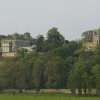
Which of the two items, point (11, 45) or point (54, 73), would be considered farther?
point (11, 45)

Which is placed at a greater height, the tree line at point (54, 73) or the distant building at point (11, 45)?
the distant building at point (11, 45)

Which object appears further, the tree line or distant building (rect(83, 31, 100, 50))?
distant building (rect(83, 31, 100, 50))

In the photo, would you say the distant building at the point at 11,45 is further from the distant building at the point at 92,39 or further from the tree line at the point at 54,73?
the tree line at the point at 54,73

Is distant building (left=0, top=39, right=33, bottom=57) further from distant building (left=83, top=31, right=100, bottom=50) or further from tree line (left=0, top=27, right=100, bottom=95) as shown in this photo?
tree line (left=0, top=27, right=100, bottom=95)

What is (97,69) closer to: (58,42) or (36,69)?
(36,69)

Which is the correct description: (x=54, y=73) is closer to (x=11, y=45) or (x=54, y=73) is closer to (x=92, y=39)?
(x=92, y=39)

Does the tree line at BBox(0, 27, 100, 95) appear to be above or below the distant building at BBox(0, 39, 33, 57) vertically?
below

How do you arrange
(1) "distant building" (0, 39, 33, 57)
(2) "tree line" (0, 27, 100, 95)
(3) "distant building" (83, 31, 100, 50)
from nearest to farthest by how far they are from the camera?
(2) "tree line" (0, 27, 100, 95) < (3) "distant building" (83, 31, 100, 50) < (1) "distant building" (0, 39, 33, 57)

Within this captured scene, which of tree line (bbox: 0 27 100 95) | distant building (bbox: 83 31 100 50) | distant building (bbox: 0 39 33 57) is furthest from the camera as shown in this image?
distant building (bbox: 0 39 33 57)

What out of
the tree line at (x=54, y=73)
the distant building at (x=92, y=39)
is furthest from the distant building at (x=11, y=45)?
the tree line at (x=54, y=73)

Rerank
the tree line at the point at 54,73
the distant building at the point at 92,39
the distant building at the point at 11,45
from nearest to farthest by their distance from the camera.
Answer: the tree line at the point at 54,73
the distant building at the point at 92,39
the distant building at the point at 11,45

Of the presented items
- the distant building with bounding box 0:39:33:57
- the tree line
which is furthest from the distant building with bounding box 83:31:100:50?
the tree line

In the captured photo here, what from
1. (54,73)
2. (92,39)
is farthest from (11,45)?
(54,73)

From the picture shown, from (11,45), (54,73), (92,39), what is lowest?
(54,73)
